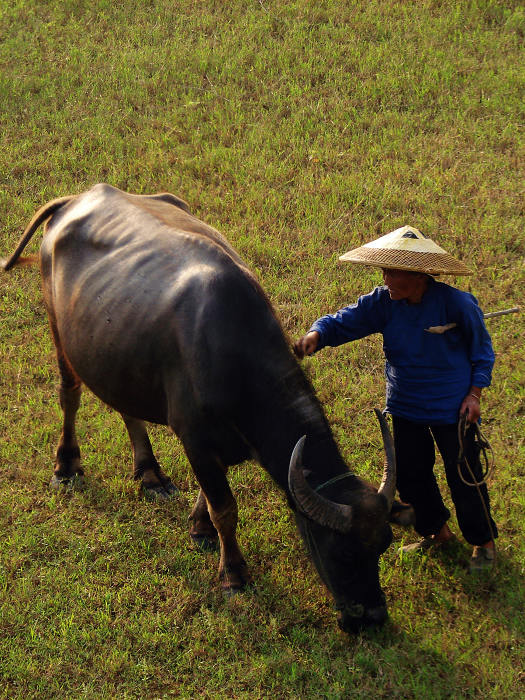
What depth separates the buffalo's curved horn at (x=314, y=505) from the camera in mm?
3660

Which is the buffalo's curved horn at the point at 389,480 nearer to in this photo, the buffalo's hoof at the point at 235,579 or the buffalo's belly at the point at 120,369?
the buffalo's hoof at the point at 235,579

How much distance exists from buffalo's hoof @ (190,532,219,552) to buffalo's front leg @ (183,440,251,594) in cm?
18

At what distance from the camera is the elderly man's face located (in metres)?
4.02

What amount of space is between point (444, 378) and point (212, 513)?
1.44m

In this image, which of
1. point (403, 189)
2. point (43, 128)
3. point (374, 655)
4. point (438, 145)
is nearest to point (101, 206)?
point (374, 655)

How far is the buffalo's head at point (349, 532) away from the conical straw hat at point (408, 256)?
29.0 inches

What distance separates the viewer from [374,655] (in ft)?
13.3

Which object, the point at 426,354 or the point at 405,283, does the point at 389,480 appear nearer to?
the point at 426,354

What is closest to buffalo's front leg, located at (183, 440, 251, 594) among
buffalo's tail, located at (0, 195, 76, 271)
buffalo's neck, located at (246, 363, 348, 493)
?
buffalo's neck, located at (246, 363, 348, 493)

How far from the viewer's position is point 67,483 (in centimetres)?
544

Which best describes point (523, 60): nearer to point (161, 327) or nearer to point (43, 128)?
point (43, 128)

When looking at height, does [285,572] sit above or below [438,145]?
below

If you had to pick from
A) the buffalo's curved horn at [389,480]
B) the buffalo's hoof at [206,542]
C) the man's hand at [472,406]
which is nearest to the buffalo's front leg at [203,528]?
the buffalo's hoof at [206,542]

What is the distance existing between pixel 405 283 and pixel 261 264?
3501 millimetres
